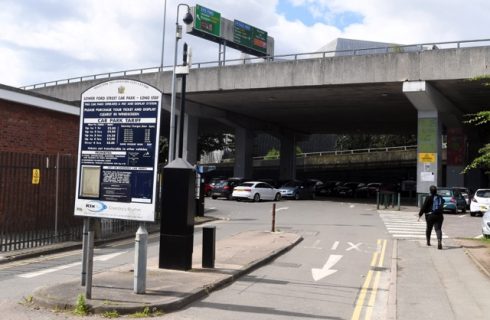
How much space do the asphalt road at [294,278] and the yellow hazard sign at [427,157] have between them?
14.5m

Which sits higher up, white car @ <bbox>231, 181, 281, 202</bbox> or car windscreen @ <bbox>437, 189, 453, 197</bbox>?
car windscreen @ <bbox>437, 189, 453, 197</bbox>

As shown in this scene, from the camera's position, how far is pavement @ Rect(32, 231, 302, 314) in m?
7.54

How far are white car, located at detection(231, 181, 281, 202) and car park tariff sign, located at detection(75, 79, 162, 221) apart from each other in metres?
28.4

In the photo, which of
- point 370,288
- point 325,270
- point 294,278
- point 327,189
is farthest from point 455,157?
point 370,288

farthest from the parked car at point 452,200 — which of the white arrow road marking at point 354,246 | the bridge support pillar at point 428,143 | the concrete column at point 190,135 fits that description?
the concrete column at point 190,135

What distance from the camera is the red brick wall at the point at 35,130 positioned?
→ 54.7 ft

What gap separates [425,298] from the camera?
359 inches

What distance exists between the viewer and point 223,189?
39.4 m

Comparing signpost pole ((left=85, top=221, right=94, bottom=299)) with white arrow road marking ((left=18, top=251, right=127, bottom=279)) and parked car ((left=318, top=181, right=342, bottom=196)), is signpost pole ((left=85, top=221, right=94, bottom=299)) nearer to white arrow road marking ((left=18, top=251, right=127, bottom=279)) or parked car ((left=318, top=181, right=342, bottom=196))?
white arrow road marking ((left=18, top=251, right=127, bottom=279))

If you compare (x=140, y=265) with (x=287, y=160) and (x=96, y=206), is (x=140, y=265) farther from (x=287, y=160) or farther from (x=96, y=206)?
(x=287, y=160)

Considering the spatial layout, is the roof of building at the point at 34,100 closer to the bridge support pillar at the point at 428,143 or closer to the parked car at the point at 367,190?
the bridge support pillar at the point at 428,143

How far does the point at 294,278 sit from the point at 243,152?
39464mm

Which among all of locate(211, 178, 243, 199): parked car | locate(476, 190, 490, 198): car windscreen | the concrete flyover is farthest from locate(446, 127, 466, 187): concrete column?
locate(211, 178, 243, 199): parked car

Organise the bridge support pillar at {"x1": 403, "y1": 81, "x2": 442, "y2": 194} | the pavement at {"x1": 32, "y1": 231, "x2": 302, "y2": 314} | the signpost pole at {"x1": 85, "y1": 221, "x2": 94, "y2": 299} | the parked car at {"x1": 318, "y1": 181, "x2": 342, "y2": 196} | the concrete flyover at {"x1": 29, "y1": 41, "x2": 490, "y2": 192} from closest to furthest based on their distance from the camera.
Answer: the pavement at {"x1": 32, "y1": 231, "x2": 302, "y2": 314}
the signpost pole at {"x1": 85, "y1": 221, "x2": 94, "y2": 299}
the concrete flyover at {"x1": 29, "y1": 41, "x2": 490, "y2": 192}
the bridge support pillar at {"x1": 403, "y1": 81, "x2": 442, "y2": 194}
the parked car at {"x1": 318, "y1": 181, "x2": 342, "y2": 196}
